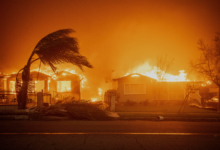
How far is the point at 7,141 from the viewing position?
17.3 feet

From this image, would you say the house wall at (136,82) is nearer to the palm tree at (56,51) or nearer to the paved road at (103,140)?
the palm tree at (56,51)

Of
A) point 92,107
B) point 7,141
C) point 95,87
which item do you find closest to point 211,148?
point 7,141

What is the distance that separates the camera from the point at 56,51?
10.7 metres

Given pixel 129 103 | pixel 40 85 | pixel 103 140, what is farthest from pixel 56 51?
pixel 129 103

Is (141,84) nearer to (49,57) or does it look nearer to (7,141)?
(49,57)

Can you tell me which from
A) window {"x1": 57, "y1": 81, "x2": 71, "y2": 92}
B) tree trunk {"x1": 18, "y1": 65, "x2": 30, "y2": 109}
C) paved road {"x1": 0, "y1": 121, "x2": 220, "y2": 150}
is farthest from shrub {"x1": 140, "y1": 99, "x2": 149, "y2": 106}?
paved road {"x1": 0, "y1": 121, "x2": 220, "y2": 150}

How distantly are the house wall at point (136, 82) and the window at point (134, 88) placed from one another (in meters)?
0.34

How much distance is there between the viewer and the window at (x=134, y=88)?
71.4 feet

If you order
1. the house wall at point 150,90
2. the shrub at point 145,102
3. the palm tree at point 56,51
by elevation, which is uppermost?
the palm tree at point 56,51

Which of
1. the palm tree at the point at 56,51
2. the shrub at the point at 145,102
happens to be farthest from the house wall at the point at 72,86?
the palm tree at the point at 56,51

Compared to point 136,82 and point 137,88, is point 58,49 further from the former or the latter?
point 137,88

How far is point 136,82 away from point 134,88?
2.47 ft

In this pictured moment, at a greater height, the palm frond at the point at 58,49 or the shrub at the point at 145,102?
the palm frond at the point at 58,49

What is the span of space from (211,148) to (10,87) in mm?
20445
